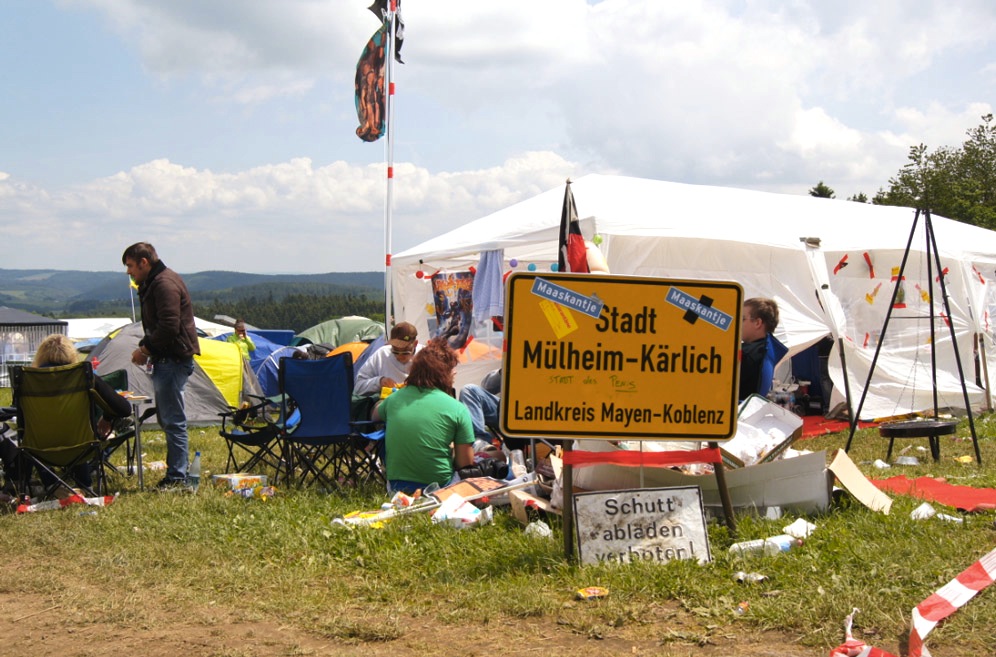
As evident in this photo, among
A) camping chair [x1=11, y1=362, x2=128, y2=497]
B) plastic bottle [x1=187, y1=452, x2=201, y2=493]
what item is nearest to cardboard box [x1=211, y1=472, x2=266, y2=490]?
plastic bottle [x1=187, y1=452, x2=201, y2=493]

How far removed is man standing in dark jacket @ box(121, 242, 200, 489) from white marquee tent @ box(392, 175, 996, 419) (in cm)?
434

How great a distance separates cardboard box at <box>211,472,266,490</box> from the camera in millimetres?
6539

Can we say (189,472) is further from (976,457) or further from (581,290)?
(976,457)

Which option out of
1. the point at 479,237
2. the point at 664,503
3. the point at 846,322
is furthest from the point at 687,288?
the point at 846,322

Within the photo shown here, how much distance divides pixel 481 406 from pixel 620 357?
3053 mm

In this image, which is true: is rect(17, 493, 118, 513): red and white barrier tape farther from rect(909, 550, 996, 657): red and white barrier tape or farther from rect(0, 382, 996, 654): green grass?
rect(909, 550, 996, 657): red and white barrier tape

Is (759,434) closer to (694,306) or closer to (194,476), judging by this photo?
(694,306)

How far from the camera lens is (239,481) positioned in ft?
21.6

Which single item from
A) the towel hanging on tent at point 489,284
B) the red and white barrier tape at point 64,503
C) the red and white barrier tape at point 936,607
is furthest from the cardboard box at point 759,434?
the towel hanging on tent at point 489,284

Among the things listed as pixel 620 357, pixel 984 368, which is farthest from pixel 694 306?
pixel 984 368

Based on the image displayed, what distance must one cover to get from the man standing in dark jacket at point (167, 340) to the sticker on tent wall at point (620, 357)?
11.1ft

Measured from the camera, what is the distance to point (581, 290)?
13.6ft

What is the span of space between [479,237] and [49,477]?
548cm

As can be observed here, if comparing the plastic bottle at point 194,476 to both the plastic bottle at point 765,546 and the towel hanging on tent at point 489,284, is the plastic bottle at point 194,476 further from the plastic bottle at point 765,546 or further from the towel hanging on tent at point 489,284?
the towel hanging on tent at point 489,284
